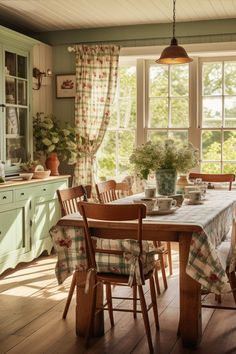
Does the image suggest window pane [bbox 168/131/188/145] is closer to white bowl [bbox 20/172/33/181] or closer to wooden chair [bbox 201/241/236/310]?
white bowl [bbox 20/172/33/181]

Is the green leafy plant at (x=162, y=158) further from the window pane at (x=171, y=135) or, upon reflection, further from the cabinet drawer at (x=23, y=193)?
the window pane at (x=171, y=135)

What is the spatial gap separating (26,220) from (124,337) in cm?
218

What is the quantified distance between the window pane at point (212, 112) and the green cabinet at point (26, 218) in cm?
186

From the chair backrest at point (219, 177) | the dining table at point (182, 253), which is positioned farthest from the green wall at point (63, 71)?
the dining table at point (182, 253)

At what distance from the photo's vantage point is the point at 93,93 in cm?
621

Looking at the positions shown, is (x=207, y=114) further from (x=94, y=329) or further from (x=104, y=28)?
(x=94, y=329)

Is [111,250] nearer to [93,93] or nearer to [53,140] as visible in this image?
[53,140]

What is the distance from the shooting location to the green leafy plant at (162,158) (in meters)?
3.90

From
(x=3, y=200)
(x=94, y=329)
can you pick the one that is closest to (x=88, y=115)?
(x=3, y=200)

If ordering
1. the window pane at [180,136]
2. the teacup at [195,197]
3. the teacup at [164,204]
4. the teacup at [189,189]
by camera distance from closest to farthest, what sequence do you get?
the teacup at [164,204], the teacup at [195,197], the teacup at [189,189], the window pane at [180,136]

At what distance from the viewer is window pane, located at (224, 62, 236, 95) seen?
6.00 m

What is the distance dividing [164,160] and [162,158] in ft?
0.08

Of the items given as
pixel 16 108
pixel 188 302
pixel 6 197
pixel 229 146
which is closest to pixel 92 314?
pixel 188 302

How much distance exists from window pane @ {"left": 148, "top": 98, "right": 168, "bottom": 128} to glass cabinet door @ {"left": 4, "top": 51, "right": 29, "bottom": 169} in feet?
5.16
